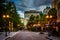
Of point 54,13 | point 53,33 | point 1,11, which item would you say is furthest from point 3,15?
point 54,13

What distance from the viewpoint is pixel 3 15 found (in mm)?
44094

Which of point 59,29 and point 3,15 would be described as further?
point 59,29

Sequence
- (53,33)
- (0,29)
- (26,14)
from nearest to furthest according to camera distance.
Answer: (53,33), (0,29), (26,14)

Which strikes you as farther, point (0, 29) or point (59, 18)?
point (0, 29)

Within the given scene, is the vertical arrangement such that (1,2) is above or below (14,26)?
above

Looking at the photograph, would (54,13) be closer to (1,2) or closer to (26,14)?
(1,2)

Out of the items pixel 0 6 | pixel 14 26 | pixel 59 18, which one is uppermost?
pixel 0 6

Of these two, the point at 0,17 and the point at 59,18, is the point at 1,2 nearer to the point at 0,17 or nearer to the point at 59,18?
the point at 0,17

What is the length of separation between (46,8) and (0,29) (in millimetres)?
22535

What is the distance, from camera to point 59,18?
158 feet

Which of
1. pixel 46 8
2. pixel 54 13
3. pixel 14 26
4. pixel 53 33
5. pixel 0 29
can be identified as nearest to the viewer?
pixel 53 33

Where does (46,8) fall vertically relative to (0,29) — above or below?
above

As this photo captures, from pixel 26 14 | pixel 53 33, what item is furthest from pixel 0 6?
pixel 26 14

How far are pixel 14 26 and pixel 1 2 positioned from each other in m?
50.9
